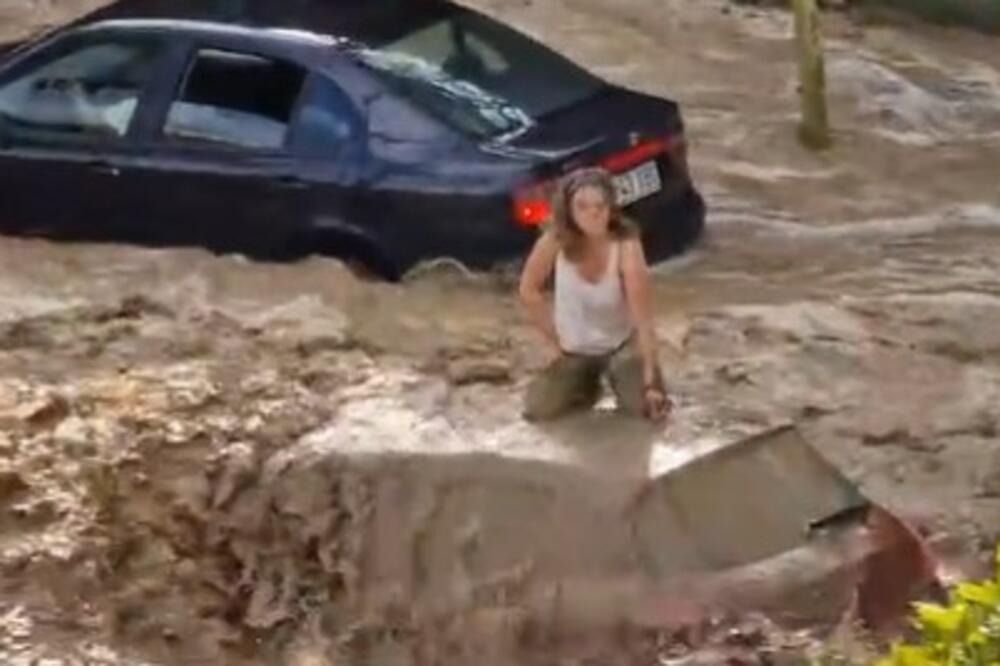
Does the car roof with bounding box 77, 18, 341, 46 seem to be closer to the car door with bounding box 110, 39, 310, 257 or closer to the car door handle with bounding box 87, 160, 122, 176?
the car door with bounding box 110, 39, 310, 257

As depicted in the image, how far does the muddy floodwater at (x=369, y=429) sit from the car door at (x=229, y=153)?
0.18m

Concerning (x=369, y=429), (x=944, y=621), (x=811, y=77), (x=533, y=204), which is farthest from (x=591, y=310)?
(x=811, y=77)

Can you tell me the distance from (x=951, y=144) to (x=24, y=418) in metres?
5.98

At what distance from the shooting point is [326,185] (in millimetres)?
9484

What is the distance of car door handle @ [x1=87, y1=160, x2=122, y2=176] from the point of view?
32.2 feet

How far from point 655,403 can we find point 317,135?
227 cm

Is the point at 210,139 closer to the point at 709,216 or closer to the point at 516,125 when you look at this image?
the point at 516,125

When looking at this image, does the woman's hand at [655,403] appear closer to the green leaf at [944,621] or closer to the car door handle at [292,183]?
the car door handle at [292,183]

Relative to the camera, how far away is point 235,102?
9.68 m

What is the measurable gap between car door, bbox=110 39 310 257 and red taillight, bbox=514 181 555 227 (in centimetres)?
87

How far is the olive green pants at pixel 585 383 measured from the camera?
7.89 metres

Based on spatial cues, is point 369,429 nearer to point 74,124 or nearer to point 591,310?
point 591,310

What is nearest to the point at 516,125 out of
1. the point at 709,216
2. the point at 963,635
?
the point at 709,216

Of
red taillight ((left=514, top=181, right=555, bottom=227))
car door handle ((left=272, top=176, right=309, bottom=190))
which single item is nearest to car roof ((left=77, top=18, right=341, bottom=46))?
car door handle ((left=272, top=176, right=309, bottom=190))
